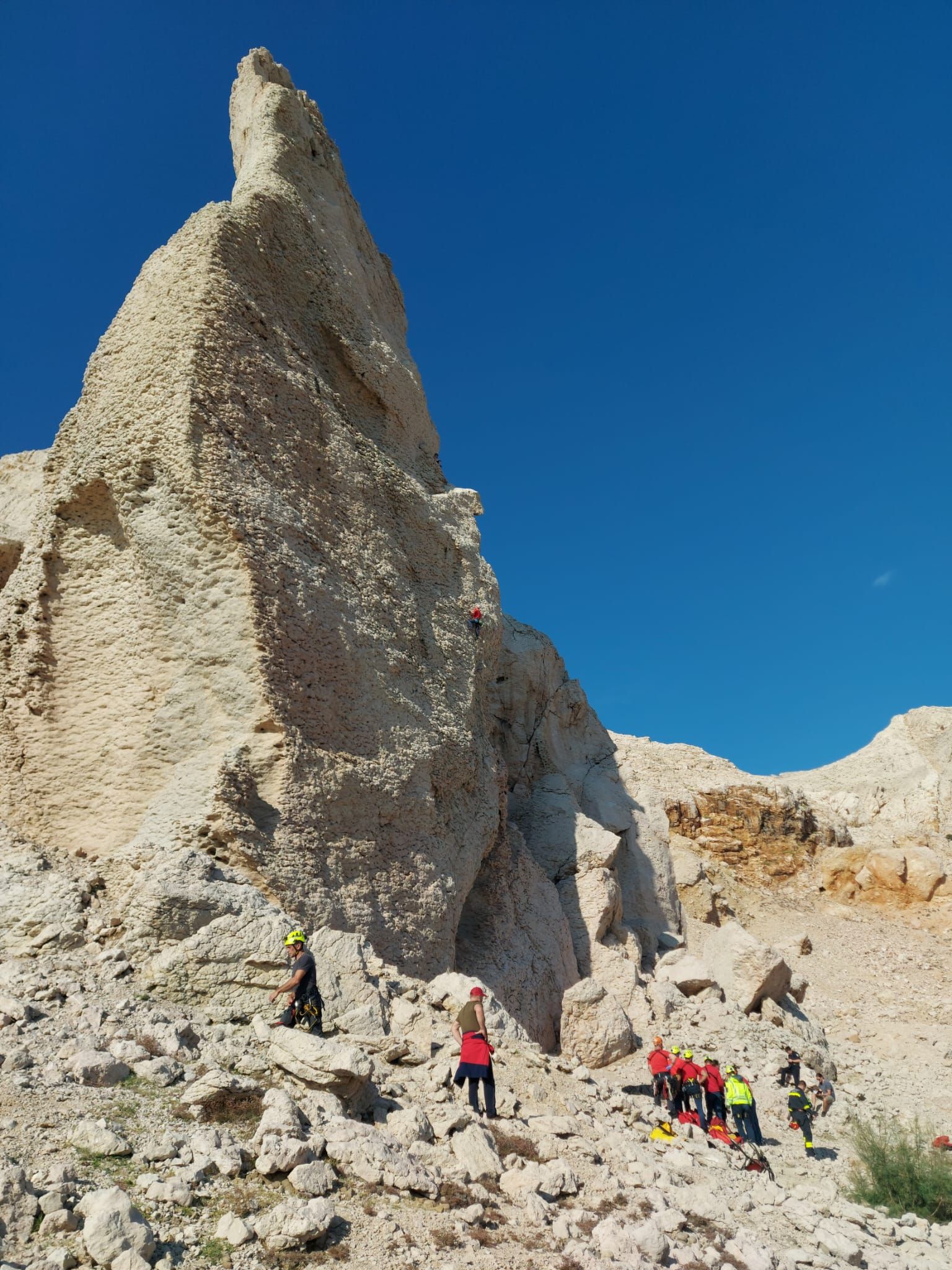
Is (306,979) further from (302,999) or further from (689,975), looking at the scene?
(689,975)

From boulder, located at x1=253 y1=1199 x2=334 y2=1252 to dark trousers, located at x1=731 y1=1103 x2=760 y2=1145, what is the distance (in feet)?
25.0

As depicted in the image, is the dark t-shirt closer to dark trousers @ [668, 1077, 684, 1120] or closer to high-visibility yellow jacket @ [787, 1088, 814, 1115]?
dark trousers @ [668, 1077, 684, 1120]

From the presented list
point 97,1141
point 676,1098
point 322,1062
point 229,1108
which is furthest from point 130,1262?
point 676,1098

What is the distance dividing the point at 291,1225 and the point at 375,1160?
1006 mm

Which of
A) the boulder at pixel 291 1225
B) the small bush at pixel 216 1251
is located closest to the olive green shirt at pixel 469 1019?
the boulder at pixel 291 1225

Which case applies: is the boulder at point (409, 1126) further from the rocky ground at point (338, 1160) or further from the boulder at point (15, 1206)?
the boulder at point (15, 1206)

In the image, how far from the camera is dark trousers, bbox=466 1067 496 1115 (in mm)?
6836

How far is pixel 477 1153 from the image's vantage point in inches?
228

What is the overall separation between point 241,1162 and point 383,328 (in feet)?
46.0

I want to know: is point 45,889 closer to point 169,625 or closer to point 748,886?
point 169,625

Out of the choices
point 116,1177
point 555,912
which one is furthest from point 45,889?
point 555,912

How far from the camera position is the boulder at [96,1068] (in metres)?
5.42

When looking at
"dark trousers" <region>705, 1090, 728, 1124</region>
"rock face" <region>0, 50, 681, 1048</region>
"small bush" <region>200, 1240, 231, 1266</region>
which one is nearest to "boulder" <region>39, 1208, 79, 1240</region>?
"small bush" <region>200, 1240, 231, 1266</region>

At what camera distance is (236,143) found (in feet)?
54.9
